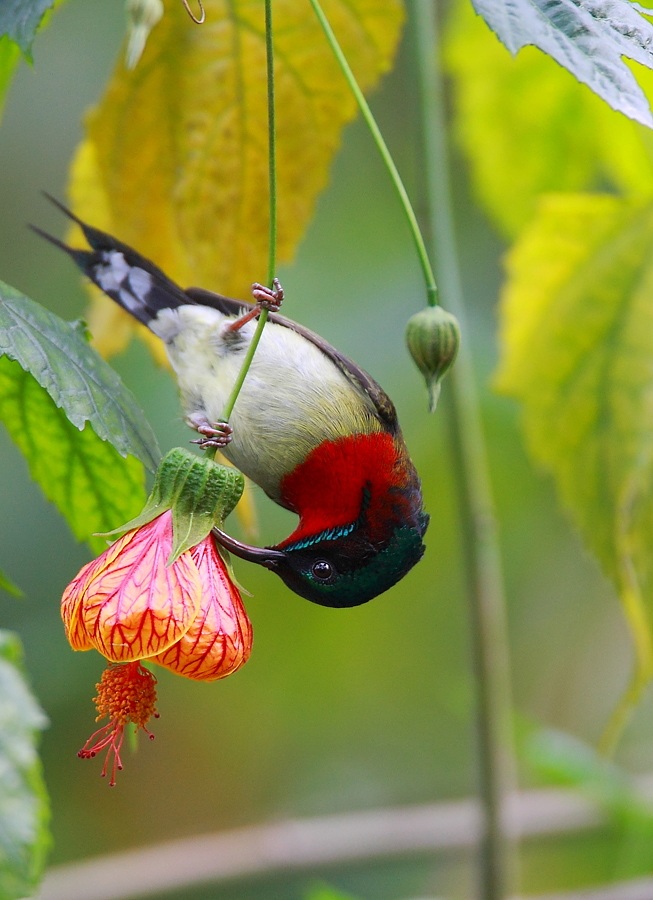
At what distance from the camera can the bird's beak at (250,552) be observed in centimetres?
123

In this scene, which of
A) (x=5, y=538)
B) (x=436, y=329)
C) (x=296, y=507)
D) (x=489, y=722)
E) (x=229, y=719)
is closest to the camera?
(x=436, y=329)

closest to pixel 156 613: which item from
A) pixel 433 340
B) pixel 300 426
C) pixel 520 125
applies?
pixel 433 340

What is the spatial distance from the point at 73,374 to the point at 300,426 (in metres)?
0.92

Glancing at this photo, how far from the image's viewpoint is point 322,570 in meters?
1.64

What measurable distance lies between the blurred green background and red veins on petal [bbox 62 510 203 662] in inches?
81.5

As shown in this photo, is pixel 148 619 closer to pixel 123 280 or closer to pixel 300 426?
pixel 123 280

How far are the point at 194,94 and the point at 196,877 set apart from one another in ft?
5.02

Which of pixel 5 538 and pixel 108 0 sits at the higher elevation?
pixel 108 0

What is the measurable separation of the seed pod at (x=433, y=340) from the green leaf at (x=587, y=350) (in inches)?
17.2

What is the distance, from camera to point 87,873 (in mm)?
2332

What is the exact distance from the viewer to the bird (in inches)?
65.3

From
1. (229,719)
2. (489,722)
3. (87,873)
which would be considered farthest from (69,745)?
(489,722)

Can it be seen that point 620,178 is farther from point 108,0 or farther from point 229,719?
point 229,719

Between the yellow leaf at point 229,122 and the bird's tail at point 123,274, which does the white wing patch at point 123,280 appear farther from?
the yellow leaf at point 229,122
